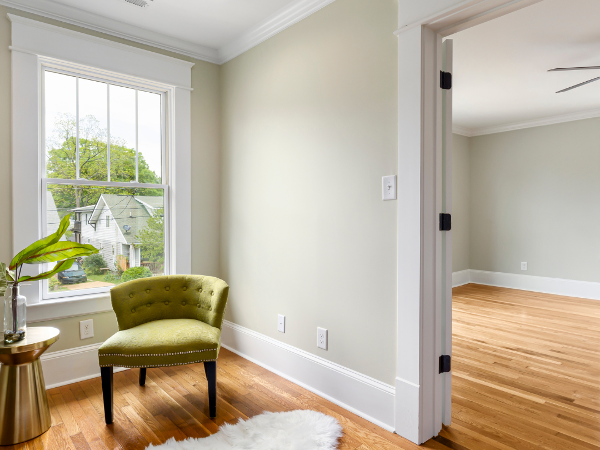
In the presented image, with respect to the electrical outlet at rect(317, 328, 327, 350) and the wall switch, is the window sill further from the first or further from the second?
the wall switch

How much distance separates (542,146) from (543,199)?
79cm

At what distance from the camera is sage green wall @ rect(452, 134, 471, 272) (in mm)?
6320

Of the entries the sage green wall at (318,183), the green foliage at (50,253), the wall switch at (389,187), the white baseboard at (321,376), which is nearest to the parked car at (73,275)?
the green foliage at (50,253)

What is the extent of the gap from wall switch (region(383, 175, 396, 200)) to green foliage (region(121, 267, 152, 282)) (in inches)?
79.4

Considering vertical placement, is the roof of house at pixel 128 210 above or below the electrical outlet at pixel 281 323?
above

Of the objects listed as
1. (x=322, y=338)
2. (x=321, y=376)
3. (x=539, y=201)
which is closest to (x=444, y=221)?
(x=322, y=338)

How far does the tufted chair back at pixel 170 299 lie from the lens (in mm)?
2379

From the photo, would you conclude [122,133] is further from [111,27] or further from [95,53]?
[111,27]

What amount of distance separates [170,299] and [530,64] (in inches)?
149

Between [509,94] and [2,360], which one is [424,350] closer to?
[2,360]

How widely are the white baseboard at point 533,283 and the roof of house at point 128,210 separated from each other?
16.6 feet

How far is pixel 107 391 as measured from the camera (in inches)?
81.2

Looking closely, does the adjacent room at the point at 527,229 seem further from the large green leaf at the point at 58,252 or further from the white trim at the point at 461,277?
the large green leaf at the point at 58,252

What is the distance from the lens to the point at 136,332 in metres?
2.23
